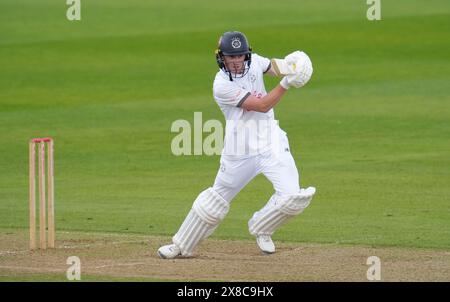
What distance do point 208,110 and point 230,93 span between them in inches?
548

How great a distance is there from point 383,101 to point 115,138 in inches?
265

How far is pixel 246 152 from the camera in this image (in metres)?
10.8

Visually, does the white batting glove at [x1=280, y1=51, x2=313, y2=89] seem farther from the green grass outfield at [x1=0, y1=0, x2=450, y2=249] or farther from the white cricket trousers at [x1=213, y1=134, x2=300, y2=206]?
the green grass outfield at [x1=0, y1=0, x2=450, y2=249]

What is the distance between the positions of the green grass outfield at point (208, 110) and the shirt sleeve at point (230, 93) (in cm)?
222

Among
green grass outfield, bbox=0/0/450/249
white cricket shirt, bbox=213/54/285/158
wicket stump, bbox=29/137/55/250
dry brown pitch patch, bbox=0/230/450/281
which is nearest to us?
dry brown pitch patch, bbox=0/230/450/281

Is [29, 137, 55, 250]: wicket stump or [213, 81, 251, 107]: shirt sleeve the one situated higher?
[213, 81, 251, 107]: shirt sleeve

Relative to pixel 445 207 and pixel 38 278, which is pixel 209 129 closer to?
pixel 445 207

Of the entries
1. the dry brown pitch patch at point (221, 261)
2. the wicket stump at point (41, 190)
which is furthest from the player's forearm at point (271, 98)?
the wicket stump at point (41, 190)

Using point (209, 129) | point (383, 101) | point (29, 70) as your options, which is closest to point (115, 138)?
point (209, 129)

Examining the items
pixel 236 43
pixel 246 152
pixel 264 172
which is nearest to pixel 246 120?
pixel 246 152

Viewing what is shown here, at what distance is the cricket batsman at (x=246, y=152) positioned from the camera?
34.8 feet

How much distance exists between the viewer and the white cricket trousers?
35.0ft

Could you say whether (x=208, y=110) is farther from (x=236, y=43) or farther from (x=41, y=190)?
(x=236, y=43)

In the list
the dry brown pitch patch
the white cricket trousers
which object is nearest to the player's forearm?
the white cricket trousers
